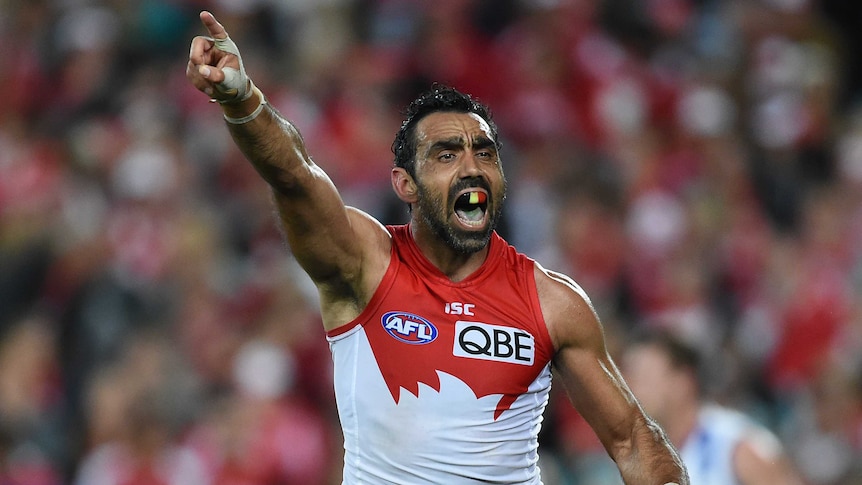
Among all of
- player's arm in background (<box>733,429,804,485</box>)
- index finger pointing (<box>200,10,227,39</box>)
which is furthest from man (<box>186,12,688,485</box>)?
player's arm in background (<box>733,429,804,485</box>)

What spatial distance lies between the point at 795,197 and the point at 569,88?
1.86 meters

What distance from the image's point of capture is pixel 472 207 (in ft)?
14.5

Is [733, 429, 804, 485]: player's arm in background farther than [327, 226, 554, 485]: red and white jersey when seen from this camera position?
Yes

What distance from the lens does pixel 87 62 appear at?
10.5m

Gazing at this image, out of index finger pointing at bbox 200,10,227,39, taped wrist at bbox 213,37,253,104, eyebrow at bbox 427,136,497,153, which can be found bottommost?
taped wrist at bbox 213,37,253,104

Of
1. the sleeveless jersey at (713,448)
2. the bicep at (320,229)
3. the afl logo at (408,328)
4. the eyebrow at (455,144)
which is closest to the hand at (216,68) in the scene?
the bicep at (320,229)

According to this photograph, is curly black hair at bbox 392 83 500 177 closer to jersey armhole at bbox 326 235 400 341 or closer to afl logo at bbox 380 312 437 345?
jersey armhole at bbox 326 235 400 341

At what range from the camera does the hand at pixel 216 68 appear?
3797 mm

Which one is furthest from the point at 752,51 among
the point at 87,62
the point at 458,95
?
the point at 458,95

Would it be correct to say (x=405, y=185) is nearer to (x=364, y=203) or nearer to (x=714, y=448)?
(x=714, y=448)

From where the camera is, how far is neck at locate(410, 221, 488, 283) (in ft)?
14.7

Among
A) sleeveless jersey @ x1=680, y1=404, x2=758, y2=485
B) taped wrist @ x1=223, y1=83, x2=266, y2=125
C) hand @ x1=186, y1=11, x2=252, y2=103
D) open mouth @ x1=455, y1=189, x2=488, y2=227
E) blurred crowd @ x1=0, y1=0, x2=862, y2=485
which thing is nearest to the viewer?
hand @ x1=186, y1=11, x2=252, y2=103

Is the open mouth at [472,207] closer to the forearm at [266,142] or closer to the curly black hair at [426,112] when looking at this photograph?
the curly black hair at [426,112]

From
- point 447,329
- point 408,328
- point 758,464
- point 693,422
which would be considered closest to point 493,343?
point 447,329
